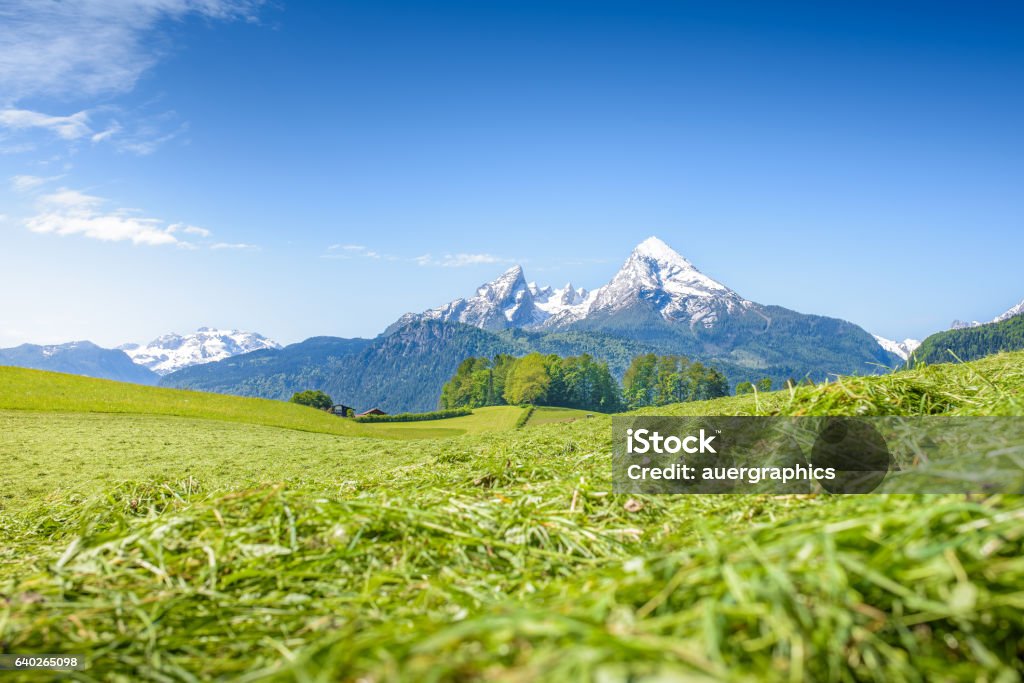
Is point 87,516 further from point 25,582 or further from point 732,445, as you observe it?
point 732,445

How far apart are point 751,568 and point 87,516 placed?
431 centimetres

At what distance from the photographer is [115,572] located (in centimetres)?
215

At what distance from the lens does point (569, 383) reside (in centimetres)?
13350

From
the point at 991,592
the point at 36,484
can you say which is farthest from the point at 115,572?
the point at 36,484

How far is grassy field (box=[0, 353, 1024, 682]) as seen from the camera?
1131 millimetres

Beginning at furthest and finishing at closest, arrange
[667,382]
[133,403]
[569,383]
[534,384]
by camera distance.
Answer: [569,383]
[667,382]
[534,384]
[133,403]

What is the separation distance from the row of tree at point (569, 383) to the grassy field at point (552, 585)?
117 meters

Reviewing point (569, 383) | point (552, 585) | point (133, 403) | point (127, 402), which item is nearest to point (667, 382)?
point (569, 383)

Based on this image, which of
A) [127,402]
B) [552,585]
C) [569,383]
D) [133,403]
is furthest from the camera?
[569,383]

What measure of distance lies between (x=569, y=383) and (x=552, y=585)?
133 metres

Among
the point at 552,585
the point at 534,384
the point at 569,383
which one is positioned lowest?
the point at 552,585

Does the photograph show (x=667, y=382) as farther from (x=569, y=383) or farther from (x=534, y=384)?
(x=534, y=384)

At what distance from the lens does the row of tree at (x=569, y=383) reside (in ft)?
401

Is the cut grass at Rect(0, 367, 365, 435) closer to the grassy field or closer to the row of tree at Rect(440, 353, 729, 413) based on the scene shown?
the grassy field
